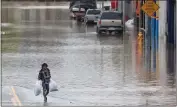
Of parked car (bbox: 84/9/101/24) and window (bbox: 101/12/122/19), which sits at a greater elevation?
window (bbox: 101/12/122/19)

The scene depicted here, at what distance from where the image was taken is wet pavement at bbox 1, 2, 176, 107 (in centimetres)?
1617

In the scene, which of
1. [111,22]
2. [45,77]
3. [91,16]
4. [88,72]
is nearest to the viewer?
[45,77]

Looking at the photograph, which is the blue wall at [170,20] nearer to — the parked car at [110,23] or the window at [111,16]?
the parked car at [110,23]

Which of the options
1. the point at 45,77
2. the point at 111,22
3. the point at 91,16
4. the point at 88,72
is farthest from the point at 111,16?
the point at 45,77

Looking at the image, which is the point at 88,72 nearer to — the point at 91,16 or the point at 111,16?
the point at 111,16

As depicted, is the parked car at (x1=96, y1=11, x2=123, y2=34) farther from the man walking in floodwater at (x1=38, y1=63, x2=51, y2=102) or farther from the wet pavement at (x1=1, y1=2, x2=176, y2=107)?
the man walking in floodwater at (x1=38, y1=63, x2=51, y2=102)

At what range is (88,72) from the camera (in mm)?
22141

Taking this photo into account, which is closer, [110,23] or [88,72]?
[88,72]

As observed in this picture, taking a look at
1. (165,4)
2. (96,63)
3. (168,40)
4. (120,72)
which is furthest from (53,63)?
(165,4)

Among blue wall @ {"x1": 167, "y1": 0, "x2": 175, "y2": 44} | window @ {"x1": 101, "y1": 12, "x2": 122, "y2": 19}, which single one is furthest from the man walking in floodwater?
window @ {"x1": 101, "y1": 12, "x2": 122, "y2": 19}

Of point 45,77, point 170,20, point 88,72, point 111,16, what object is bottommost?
point 88,72

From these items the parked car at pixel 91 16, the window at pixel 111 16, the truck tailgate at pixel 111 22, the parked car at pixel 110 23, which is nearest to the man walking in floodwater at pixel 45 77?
the parked car at pixel 110 23

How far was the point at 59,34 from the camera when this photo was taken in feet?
138

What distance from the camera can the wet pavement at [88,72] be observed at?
1617 centimetres
